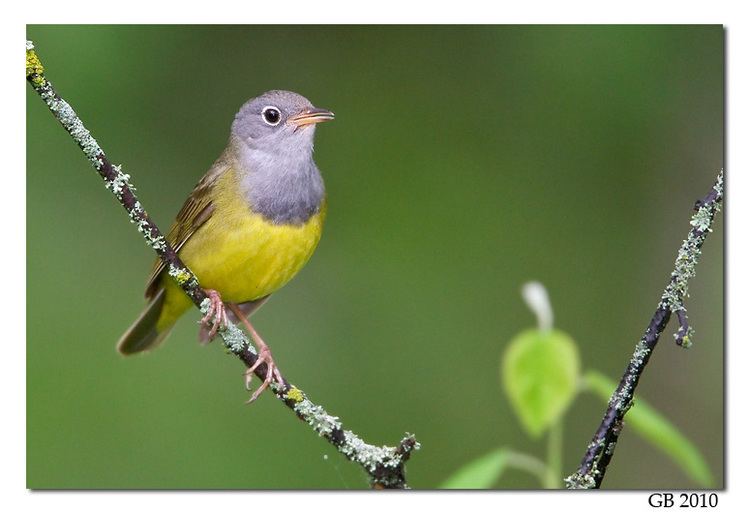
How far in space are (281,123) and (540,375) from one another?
156cm

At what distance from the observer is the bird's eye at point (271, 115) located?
364 centimetres

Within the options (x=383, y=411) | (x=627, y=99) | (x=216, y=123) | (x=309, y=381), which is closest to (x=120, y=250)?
(x=216, y=123)

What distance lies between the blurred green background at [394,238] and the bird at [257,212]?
68 centimetres

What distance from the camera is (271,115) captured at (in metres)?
3.66

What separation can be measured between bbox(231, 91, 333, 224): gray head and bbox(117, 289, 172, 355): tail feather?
675 mm

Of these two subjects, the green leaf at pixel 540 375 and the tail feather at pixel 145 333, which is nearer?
the green leaf at pixel 540 375

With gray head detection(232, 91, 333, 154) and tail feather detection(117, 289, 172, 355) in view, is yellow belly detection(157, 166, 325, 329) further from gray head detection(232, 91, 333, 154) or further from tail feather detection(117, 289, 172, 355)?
tail feather detection(117, 289, 172, 355)

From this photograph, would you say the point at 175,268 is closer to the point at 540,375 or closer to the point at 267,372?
the point at 267,372

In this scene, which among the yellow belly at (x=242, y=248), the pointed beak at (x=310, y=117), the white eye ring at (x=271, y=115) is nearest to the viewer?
the yellow belly at (x=242, y=248)

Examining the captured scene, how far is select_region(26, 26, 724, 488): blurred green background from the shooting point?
4.29m

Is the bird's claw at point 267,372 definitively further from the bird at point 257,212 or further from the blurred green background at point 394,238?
the blurred green background at point 394,238

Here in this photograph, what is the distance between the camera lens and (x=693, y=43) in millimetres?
3920

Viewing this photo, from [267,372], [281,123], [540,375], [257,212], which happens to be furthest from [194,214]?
[540,375]

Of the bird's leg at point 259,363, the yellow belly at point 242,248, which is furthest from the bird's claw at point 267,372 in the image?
the yellow belly at point 242,248
